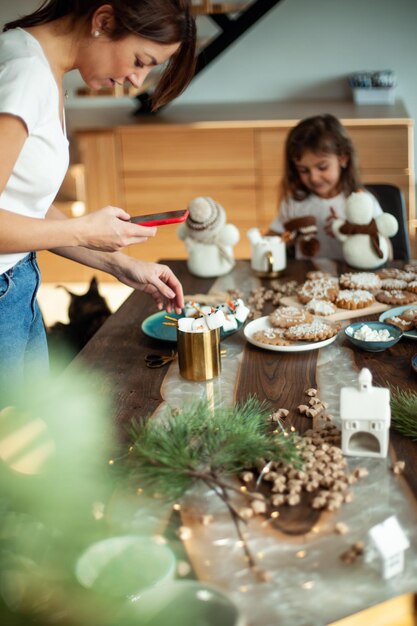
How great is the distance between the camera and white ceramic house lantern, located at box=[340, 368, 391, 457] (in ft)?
3.82

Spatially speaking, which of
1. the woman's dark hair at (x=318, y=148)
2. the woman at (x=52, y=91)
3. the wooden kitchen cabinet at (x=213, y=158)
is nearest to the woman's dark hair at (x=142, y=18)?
the woman at (x=52, y=91)

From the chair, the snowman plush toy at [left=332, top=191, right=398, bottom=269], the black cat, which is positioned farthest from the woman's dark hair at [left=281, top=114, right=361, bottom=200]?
the black cat

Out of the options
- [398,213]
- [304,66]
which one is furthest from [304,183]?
[304,66]

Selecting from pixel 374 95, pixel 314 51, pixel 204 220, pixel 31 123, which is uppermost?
pixel 314 51

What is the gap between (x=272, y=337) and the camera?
1.67 m

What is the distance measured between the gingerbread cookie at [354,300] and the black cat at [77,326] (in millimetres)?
894

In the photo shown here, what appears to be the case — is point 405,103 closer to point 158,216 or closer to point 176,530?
point 158,216

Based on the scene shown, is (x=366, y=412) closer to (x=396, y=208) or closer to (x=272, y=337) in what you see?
(x=272, y=337)

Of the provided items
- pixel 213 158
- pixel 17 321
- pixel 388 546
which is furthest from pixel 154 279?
pixel 213 158

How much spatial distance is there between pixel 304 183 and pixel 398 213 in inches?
14.7

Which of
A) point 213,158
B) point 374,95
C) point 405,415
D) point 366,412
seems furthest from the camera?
point 374,95

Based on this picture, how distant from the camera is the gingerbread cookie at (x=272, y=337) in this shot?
1.64 metres

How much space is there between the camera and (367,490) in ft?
3.64

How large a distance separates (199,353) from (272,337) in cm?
23
